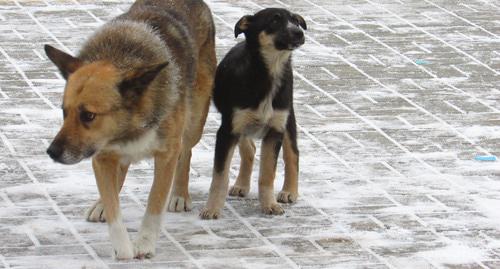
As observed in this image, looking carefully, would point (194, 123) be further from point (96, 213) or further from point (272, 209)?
point (96, 213)

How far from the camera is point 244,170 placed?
9.14 m

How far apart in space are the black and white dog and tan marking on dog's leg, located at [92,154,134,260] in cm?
98

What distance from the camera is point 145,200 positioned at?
895 cm

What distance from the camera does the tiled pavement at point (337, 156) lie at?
26.1 feet

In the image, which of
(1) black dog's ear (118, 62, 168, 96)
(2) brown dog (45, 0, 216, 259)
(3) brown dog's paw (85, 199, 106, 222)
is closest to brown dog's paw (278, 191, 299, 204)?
(2) brown dog (45, 0, 216, 259)

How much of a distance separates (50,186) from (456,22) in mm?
6589

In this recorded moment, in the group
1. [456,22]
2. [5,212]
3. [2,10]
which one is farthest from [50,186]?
[456,22]

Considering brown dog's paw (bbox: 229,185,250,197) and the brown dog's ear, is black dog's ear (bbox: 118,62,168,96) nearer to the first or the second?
the brown dog's ear

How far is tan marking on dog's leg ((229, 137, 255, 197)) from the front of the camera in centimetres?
912

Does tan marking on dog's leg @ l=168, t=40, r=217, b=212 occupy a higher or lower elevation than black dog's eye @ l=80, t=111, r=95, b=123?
lower

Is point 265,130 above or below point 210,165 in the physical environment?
above

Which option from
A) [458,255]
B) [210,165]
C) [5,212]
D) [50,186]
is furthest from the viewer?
[210,165]

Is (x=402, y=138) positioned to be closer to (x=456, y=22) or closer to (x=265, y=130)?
(x=265, y=130)

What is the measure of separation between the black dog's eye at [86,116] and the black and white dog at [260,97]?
152 cm
